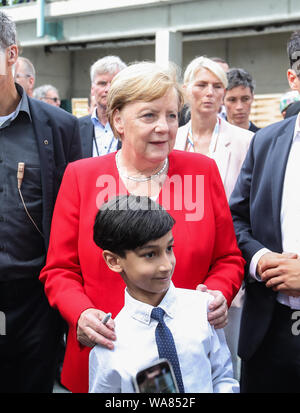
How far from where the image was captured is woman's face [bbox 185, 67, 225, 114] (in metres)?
3.85

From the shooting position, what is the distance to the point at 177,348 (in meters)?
1.76

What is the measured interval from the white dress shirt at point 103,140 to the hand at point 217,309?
267 centimetres

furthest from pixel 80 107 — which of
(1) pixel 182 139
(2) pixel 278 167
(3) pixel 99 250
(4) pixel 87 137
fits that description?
(3) pixel 99 250

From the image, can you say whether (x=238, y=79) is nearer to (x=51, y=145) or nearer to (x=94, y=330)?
(x=51, y=145)

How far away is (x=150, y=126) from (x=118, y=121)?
0.58 feet

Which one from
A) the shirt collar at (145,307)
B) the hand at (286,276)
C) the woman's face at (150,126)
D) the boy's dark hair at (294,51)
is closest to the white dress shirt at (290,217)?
the hand at (286,276)

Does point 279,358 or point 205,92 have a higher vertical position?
point 205,92

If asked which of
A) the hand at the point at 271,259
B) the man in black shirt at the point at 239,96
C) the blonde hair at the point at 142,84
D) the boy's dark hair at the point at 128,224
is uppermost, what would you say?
the blonde hair at the point at 142,84

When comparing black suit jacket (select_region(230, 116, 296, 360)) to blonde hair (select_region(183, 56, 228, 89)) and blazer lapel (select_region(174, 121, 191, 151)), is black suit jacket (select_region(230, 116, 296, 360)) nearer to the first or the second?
blazer lapel (select_region(174, 121, 191, 151))

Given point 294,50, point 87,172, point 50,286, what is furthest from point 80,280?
point 294,50

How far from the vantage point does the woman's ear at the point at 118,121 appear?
7.24 ft

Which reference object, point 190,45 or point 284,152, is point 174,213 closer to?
point 284,152
